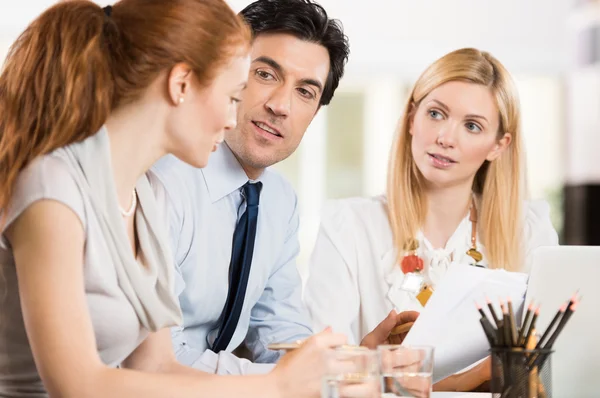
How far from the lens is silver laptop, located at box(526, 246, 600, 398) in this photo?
5.24 ft

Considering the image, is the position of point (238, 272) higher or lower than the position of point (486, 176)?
lower

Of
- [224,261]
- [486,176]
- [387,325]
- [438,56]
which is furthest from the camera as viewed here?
[438,56]

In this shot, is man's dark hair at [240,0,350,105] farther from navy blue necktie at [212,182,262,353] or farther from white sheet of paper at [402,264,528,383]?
white sheet of paper at [402,264,528,383]

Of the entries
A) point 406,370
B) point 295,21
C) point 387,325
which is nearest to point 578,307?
point 406,370

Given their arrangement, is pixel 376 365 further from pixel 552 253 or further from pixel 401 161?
pixel 401 161

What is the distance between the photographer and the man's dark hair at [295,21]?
7.74ft

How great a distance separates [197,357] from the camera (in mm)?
2031

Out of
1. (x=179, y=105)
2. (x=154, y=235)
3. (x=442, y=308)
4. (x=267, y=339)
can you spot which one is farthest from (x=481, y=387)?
(x=179, y=105)

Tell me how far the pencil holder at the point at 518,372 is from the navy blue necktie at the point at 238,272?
964mm

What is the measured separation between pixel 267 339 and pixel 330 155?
6096mm

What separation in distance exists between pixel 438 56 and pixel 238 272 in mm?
5822

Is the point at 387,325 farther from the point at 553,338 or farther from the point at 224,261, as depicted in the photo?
the point at 553,338

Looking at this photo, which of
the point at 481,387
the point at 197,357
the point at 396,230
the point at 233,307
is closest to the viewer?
the point at 481,387

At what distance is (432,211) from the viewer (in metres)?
2.68
